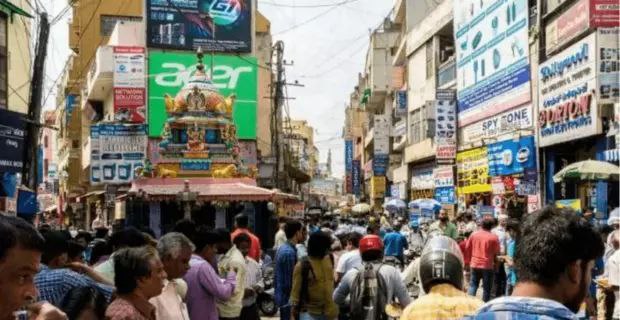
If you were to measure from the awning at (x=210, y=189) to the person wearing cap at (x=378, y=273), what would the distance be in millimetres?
18890

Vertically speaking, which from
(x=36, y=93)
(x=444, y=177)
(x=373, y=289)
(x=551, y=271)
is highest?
(x=36, y=93)

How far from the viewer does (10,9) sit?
20.5 m

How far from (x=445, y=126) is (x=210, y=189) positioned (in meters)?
10.1

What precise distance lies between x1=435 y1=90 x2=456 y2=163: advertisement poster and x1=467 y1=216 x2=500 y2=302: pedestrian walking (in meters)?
18.0

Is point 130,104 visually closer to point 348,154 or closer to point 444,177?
point 444,177

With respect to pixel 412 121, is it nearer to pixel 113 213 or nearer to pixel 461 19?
pixel 461 19

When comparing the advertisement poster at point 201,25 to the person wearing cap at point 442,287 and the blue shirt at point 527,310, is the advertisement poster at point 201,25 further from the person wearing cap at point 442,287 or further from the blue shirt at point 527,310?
the blue shirt at point 527,310

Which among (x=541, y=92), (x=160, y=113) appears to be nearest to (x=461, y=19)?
(x=541, y=92)

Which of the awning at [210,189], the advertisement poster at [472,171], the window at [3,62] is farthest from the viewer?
the advertisement poster at [472,171]

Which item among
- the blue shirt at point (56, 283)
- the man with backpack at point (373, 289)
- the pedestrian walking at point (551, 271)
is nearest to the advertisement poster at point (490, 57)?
the man with backpack at point (373, 289)

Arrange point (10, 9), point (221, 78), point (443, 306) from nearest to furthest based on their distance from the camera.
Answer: point (443, 306)
point (10, 9)
point (221, 78)

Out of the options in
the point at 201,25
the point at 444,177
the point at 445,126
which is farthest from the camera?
the point at 201,25

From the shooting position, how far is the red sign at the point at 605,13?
19.6m

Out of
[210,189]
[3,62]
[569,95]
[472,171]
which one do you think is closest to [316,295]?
[569,95]
